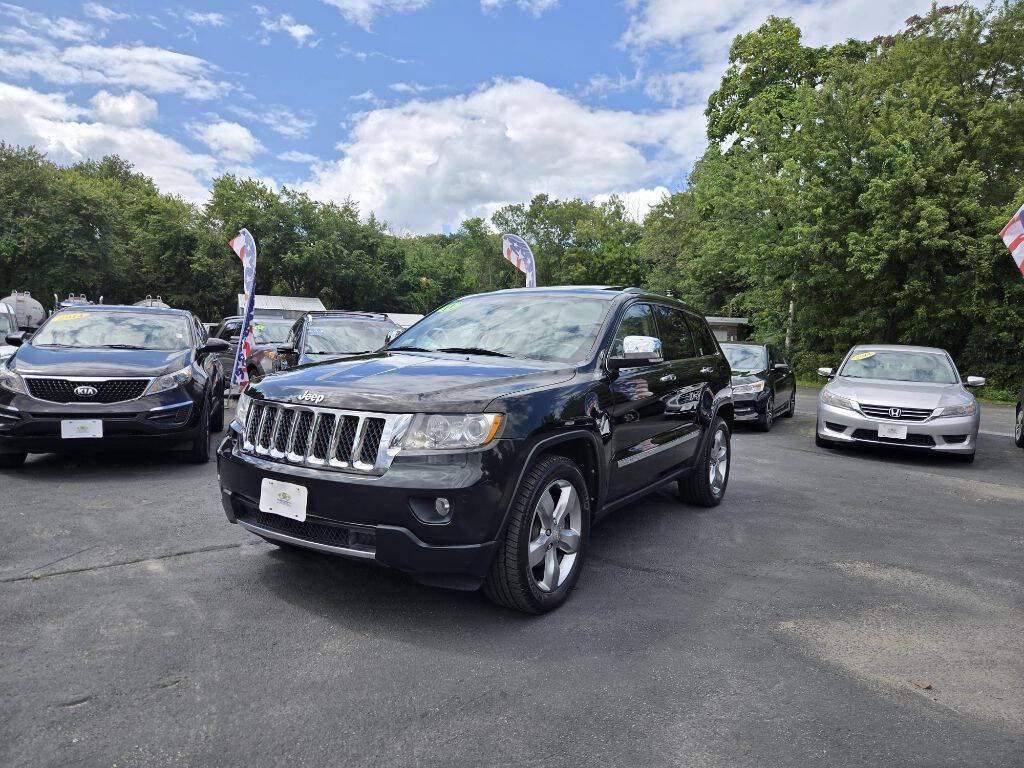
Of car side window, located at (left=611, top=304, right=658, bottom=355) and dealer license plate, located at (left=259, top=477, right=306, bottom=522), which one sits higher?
car side window, located at (left=611, top=304, right=658, bottom=355)

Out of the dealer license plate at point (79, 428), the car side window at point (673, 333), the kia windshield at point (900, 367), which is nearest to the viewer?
the car side window at point (673, 333)

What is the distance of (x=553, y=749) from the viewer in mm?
2428

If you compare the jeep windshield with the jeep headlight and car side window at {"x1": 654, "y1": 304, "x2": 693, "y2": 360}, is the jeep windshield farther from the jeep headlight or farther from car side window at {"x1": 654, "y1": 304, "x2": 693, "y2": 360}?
the jeep headlight

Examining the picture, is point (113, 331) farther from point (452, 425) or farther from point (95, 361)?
point (452, 425)

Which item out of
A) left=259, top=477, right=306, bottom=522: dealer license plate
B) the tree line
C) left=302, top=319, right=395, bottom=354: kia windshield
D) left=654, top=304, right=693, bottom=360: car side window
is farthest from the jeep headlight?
the tree line

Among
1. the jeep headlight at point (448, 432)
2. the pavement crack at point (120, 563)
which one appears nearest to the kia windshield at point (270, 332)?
the pavement crack at point (120, 563)

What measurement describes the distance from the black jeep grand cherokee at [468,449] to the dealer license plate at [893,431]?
206 inches

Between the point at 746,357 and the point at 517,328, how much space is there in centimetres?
854

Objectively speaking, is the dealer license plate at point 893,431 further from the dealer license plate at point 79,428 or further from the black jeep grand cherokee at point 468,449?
the dealer license plate at point 79,428

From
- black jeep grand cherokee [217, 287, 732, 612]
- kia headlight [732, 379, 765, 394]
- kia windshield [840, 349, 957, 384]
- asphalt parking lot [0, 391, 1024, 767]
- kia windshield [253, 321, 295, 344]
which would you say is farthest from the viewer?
kia windshield [253, 321, 295, 344]

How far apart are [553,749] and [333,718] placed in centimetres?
81

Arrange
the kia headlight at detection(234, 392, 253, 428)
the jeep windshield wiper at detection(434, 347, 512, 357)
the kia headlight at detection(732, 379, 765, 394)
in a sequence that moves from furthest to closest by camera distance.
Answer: the kia headlight at detection(732, 379, 765, 394) → the jeep windshield wiper at detection(434, 347, 512, 357) → the kia headlight at detection(234, 392, 253, 428)

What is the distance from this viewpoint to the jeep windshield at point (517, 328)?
4.26 m

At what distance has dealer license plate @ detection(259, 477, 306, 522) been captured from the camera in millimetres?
3291
